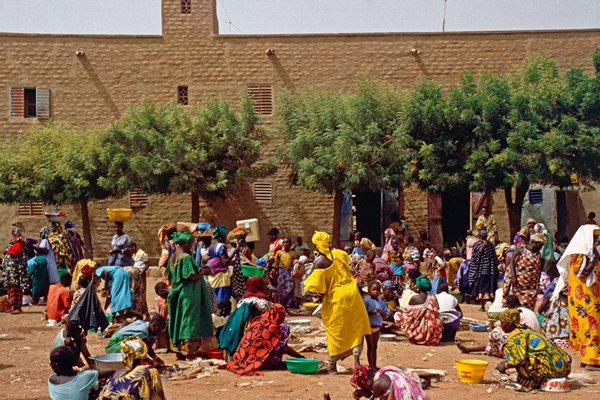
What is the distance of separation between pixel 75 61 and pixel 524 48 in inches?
498

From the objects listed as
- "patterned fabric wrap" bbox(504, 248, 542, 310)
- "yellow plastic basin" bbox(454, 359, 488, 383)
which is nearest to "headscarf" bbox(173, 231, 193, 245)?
"yellow plastic basin" bbox(454, 359, 488, 383)

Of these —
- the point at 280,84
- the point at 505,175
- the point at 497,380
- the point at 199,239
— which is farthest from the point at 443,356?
the point at 280,84

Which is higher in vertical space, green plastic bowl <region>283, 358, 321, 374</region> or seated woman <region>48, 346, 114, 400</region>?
seated woman <region>48, 346, 114, 400</region>

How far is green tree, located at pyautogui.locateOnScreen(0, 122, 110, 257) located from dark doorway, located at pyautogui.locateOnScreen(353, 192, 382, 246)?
7471mm

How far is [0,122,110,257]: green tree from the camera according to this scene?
85.3 ft

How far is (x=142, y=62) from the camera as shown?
2914 centimetres

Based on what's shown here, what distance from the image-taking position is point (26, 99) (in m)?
29.2

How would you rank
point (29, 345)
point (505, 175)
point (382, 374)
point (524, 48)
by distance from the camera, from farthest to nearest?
point (524, 48) → point (505, 175) → point (29, 345) → point (382, 374)

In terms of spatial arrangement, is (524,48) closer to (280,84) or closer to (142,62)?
(280,84)

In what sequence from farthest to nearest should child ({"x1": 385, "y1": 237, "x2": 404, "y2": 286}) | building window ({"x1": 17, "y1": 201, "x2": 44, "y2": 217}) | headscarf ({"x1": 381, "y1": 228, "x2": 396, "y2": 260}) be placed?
building window ({"x1": 17, "y1": 201, "x2": 44, "y2": 217}) < headscarf ({"x1": 381, "y1": 228, "x2": 396, "y2": 260}) < child ({"x1": 385, "y1": 237, "x2": 404, "y2": 286})

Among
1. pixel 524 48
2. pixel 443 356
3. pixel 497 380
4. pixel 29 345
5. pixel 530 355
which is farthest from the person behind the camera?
pixel 524 48

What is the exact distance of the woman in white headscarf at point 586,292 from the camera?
438 inches

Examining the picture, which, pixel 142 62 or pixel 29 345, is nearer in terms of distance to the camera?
pixel 29 345

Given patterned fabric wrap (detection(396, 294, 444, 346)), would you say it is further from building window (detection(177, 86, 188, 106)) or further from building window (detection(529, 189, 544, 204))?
building window (detection(177, 86, 188, 106))
